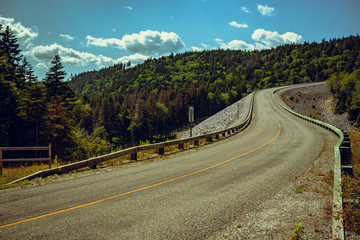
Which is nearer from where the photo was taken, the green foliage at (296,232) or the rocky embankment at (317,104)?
the green foliage at (296,232)

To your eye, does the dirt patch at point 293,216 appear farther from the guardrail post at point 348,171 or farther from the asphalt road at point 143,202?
the guardrail post at point 348,171

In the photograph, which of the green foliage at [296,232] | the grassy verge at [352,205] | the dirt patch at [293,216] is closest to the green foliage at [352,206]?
the grassy verge at [352,205]

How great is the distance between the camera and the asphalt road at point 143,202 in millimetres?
4617

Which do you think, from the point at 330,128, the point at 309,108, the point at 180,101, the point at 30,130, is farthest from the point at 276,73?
the point at 30,130

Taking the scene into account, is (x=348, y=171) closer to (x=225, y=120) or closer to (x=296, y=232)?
(x=296, y=232)

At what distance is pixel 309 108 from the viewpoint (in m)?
61.0

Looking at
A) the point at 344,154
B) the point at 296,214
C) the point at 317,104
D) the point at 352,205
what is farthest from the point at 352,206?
the point at 317,104

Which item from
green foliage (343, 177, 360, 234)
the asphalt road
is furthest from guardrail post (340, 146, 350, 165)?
green foliage (343, 177, 360, 234)

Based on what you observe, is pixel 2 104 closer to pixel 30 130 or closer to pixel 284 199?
pixel 30 130

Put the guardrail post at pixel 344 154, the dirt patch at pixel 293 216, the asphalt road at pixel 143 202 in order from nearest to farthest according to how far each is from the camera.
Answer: the dirt patch at pixel 293 216, the asphalt road at pixel 143 202, the guardrail post at pixel 344 154

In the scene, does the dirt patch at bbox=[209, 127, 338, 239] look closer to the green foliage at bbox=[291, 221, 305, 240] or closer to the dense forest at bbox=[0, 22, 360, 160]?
the green foliage at bbox=[291, 221, 305, 240]

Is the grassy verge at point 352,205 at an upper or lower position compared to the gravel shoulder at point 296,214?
upper

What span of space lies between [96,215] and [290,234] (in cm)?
459

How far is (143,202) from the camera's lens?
20.2 ft
